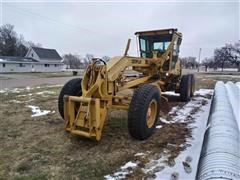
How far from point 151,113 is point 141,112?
0.77m

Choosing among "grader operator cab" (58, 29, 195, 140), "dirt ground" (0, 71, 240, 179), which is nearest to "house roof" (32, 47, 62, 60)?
"dirt ground" (0, 71, 240, 179)

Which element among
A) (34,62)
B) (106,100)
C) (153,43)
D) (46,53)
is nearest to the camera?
(106,100)

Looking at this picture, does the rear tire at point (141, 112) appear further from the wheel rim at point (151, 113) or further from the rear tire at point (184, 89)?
the rear tire at point (184, 89)

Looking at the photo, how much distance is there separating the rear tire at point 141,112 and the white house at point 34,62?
1919 inches

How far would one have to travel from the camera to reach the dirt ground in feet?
13.1

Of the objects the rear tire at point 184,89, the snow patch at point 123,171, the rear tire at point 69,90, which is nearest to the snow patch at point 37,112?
the rear tire at point 69,90

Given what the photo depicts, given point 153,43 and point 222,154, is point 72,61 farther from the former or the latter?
point 222,154

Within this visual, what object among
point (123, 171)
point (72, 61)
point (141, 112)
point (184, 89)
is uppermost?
point (72, 61)

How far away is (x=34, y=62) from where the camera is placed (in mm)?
54938

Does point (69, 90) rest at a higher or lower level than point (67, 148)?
higher

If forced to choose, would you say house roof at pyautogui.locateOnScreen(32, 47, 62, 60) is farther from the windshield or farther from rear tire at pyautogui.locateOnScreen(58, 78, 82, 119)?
rear tire at pyautogui.locateOnScreen(58, 78, 82, 119)

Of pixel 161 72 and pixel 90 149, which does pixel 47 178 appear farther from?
pixel 161 72

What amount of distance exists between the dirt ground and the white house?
4715cm

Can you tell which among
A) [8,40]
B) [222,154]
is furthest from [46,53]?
[222,154]
